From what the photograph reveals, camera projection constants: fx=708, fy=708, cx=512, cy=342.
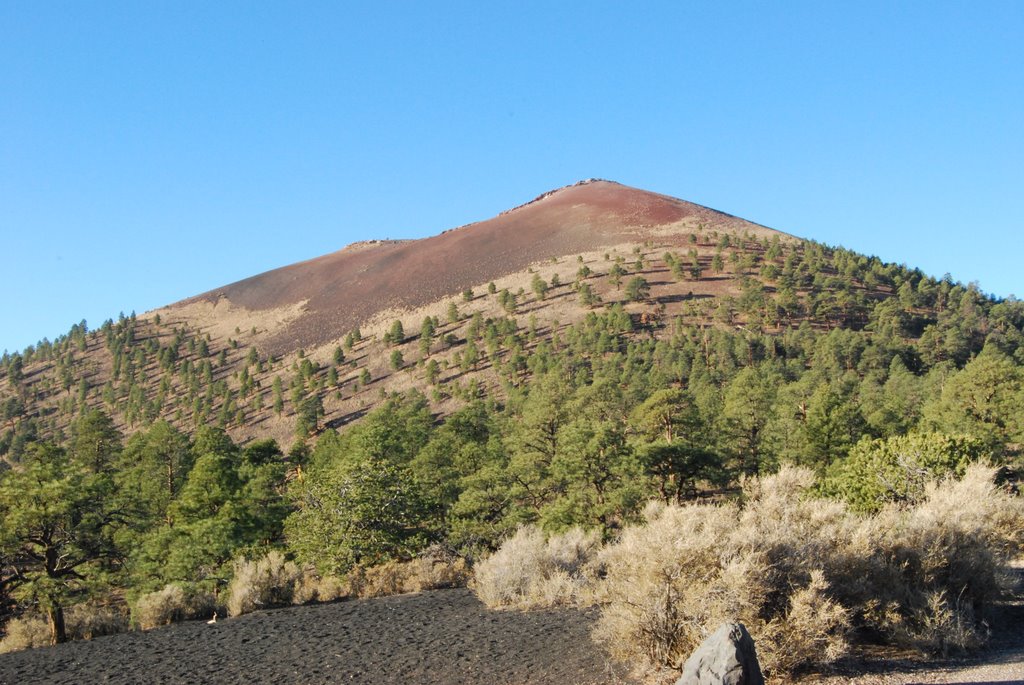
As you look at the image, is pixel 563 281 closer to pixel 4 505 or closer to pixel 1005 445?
pixel 1005 445

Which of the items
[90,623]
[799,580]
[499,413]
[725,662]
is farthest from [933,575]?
[499,413]

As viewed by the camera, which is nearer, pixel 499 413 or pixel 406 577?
pixel 406 577

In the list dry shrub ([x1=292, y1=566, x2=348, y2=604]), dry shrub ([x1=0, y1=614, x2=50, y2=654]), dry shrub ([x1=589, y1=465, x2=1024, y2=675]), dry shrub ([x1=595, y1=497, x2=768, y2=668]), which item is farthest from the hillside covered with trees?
dry shrub ([x1=595, y1=497, x2=768, y2=668])

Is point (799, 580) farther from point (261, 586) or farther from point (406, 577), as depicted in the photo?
point (261, 586)

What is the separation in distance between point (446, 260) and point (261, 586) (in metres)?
104

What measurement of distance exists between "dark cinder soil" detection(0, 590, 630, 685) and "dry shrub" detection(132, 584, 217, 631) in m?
1.73

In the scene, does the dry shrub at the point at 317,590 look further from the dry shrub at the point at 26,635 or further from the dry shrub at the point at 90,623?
the dry shrub at the point at 26,635

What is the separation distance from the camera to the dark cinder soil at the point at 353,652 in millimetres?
9297

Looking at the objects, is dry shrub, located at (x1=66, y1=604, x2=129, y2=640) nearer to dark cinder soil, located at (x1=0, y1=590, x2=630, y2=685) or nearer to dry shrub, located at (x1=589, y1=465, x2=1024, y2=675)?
dark cinder soil, located at (x1=0, y1=590, x2=630, y2=685)

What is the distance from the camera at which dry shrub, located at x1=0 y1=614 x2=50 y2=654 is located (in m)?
16.5

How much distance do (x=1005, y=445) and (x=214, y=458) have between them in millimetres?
33949

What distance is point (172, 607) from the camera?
55.7 feet

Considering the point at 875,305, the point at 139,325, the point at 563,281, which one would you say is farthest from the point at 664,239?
the point at 139,325

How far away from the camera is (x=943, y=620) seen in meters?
8.27
